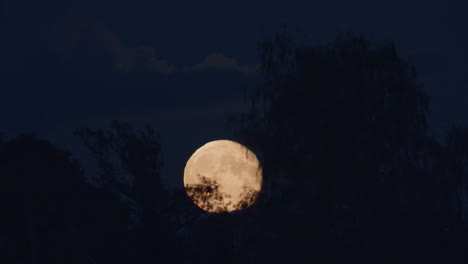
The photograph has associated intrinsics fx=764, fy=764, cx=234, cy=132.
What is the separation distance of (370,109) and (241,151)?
4708 millimetres

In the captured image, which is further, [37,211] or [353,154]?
[37,211]

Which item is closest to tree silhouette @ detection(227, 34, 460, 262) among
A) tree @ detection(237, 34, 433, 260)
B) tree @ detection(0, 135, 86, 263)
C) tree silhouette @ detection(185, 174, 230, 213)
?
tree @ detection(237, 34, 433, 260)

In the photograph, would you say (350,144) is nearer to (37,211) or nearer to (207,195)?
(207,195)

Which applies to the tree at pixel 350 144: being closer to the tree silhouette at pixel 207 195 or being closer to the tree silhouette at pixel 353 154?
the tree silhouette at pixel 353 154

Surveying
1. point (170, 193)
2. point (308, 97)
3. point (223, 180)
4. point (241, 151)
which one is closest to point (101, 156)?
point (170, 193)

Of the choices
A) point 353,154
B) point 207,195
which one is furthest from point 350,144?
point 207,195

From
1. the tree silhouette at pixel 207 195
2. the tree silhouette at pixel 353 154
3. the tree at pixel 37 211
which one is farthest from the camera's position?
the tree at pixel 37 211

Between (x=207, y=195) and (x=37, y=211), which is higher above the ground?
(x=37, y=211)

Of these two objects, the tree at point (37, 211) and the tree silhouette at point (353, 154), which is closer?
the tree silhouette at point (353, 154)

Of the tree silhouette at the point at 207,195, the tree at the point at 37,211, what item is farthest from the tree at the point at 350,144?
the tree at the point at 37,211

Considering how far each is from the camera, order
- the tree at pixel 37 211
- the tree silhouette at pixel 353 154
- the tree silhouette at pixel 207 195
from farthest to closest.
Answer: the tree at pixel 37 211, the tree silhouette at pixel 207 195, the tree silhouette at pixel 353 154

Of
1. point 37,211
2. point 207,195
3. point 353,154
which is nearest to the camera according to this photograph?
point 353,154

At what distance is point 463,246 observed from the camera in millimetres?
29609

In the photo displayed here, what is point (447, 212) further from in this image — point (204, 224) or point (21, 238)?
point (21, 238)
